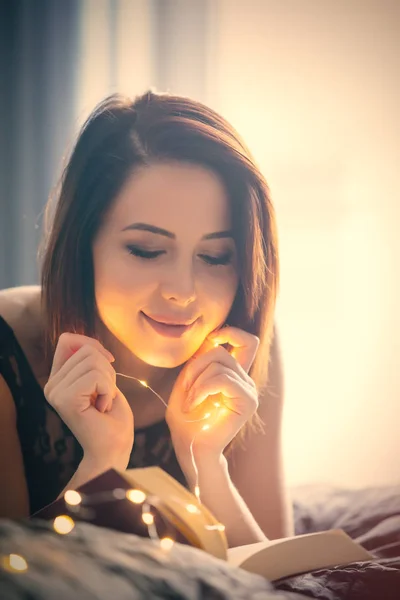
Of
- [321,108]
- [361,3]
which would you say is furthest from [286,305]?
[361,3]

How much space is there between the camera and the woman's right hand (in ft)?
3.24

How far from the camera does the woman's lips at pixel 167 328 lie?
1.05 meters

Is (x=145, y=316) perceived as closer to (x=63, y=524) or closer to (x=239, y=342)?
(x=239, y=342)

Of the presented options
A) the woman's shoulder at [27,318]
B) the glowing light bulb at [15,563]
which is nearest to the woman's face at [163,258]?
the woman's shoulder at [27,318]

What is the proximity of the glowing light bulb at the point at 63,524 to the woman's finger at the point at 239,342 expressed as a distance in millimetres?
366

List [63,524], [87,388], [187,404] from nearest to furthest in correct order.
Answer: [63,524], [87,388], [187,404]

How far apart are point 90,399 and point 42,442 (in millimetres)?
137

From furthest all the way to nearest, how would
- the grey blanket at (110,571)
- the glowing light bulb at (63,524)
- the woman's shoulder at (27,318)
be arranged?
1. the woman's shoulder at (27,318)
2. the glowing light bulb at (63,524)
3. the grey blanket at (110,571)

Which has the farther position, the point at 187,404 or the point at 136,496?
the point at 187,404

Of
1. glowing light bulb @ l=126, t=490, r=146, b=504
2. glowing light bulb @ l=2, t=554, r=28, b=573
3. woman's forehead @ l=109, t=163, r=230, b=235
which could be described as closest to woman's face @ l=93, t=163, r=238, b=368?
woman's forehead @ l=109, t=163, r=230, b=235

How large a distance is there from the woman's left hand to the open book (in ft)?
0.44

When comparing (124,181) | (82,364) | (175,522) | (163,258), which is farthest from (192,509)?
(124,181)

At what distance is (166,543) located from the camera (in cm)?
87

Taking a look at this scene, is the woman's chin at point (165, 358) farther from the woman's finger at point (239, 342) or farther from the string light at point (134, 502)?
the string light at point (134, 502)
